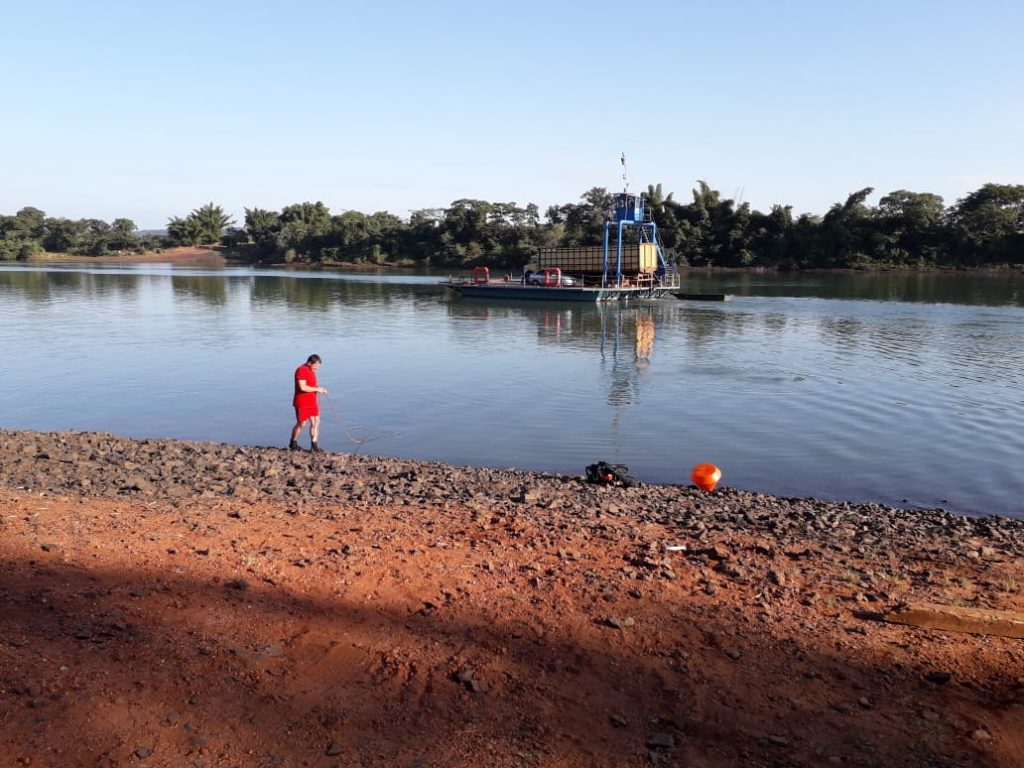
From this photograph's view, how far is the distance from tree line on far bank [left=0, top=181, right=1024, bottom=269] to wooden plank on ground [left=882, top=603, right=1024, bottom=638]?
71682 millimetres

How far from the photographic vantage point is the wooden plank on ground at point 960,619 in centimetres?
585

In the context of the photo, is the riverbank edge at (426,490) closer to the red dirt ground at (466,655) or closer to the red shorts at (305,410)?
the red shorts at (305,410)

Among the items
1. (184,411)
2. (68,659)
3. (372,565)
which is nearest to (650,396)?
(184,411)

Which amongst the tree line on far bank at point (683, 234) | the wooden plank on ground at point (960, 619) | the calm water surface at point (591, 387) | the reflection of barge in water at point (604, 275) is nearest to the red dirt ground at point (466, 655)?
the wooden plank on ground at point (960, 619)

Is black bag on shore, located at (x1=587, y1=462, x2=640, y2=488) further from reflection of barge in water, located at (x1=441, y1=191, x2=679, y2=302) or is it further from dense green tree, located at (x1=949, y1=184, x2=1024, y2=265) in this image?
dense green tree, located at (x1=949, y1=184, x2=1024, y2=265)

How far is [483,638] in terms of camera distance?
18.4 feet

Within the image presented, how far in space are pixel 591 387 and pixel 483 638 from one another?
15712 millimetres

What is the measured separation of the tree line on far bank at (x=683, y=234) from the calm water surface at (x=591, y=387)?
145 ft

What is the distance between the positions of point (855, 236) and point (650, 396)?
8292cm

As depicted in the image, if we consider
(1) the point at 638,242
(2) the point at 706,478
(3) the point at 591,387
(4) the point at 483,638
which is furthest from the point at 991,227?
(4) the point at 483,638

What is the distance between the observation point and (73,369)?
23.1 m

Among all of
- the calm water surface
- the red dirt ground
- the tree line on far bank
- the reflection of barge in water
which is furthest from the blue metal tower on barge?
the red dirt ground

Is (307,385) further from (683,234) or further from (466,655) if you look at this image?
(683,234)

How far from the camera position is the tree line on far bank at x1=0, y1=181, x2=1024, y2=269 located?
88.9 metres
